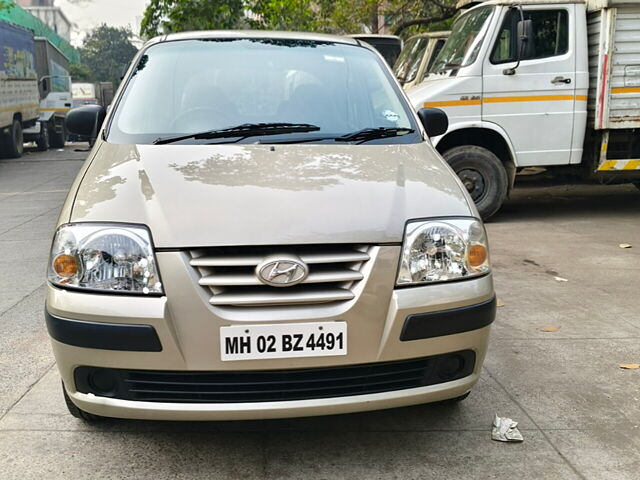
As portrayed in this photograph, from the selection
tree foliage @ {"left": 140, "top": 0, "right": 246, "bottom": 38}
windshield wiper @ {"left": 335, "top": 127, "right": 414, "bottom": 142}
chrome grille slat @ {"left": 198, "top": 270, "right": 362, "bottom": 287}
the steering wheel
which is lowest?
chrome grille slat @ {"left": 198, "top": 270, "right": 362, "bottom": 287}

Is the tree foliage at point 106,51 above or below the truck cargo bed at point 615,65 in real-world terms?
above

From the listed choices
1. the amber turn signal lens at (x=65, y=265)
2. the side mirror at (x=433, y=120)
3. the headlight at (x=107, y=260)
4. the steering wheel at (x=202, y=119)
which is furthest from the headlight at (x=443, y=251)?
the side mirror at (x=433, y=120)

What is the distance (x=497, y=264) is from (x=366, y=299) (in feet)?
12.7

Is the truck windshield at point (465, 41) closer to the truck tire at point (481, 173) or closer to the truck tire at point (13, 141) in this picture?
the truck tire at point (481, 173)

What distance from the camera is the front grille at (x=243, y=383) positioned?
8.07 feet

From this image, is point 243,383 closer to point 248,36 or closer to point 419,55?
point 248,36

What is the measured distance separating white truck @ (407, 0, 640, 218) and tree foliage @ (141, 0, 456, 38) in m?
7.48

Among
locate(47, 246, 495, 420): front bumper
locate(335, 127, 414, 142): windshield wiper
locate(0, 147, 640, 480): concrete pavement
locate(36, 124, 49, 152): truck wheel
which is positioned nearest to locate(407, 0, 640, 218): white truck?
locate(0, 147, 640, 480): concrete pavement

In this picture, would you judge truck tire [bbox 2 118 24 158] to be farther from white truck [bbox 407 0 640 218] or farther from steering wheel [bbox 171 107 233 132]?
steering wheel [bbox 171 107 233 132]

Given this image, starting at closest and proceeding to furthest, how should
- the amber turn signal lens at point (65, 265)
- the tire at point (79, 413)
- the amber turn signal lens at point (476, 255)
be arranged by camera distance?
1. the amber turn signal lens at point (65, 265)
2. the amber turn signal lens at point (476, 255)
3. the tire at point (79, 413)

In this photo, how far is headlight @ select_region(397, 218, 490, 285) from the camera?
8.36 feet

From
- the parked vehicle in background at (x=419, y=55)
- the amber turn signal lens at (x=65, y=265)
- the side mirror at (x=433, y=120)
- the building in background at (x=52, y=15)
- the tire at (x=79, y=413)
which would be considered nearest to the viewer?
the amber turn signal lens at (x=65, y=265)

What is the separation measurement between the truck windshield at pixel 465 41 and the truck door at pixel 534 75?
0.59 ft

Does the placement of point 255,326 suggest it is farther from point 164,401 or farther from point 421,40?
point 421,40
